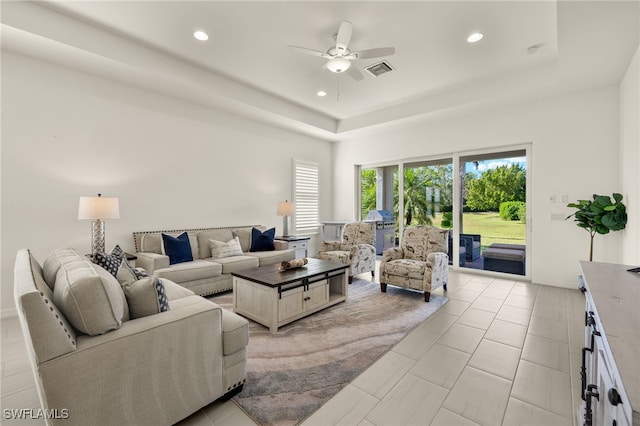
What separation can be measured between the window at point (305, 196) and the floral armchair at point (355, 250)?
5.37 feet

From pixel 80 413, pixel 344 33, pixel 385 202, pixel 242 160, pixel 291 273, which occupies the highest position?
pixel 344 33

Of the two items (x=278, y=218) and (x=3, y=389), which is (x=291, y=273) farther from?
(x=278, y=218)

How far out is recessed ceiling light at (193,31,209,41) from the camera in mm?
3178

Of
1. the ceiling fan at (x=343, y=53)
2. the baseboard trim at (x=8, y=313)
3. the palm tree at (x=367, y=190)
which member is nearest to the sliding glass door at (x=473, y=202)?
the palm tree at (x=367, y=190)

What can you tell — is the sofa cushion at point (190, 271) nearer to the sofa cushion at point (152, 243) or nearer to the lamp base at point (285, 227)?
the sofa cushion at point (152, 243)

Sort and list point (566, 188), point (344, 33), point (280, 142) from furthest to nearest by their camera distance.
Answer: point (280, 142), point (566, 188), point (344, 33)

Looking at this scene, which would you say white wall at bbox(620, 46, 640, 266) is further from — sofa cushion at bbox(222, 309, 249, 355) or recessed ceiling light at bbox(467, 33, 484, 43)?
sofa cushion at bbox(222, 309, 249, 355)

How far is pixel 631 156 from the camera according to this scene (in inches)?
124

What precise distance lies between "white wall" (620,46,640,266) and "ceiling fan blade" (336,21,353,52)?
2947 mm

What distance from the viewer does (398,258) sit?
4.30m

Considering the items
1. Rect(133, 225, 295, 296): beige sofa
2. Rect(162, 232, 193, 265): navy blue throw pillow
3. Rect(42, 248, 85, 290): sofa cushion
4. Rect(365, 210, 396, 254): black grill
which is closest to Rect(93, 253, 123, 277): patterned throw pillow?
Rect(42, 248, 85, 290): sofa cushion

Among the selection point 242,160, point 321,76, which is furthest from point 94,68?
point 321,76

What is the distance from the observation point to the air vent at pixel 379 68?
3.84 m

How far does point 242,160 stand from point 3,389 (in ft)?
13.6
